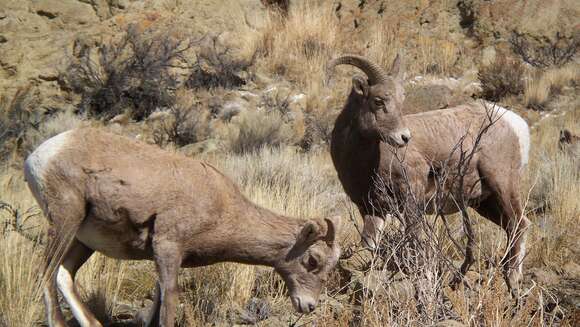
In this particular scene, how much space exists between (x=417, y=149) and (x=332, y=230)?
5.47 feet

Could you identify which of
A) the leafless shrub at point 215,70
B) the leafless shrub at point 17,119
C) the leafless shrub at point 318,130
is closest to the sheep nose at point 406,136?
the leafless shrub at point 318,130

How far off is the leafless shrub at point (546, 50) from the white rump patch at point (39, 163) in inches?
494

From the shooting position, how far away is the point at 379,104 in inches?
272

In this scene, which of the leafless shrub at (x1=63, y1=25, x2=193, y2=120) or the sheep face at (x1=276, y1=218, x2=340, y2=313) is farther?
the leafless shrub at (x1=63, y1=25, x2=193, y2=120)

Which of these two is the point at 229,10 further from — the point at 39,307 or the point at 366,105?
the point at 39,307

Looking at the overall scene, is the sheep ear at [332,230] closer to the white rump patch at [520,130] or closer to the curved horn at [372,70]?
the curved horn at [372,70]

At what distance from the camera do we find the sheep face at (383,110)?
660 centimetres

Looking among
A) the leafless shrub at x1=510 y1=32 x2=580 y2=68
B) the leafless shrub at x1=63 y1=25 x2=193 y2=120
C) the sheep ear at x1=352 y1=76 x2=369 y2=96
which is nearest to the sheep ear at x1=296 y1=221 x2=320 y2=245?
the sheep ear at x1=352 y1=76 x2=369 y2=96

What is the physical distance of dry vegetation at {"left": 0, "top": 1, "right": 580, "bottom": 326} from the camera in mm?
4781

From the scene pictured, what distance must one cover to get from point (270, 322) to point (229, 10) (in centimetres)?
1106

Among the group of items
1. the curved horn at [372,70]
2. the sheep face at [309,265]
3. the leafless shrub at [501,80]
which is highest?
the curved horn at [372,70]

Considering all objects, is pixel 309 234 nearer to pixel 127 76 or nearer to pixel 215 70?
pixel 127 76

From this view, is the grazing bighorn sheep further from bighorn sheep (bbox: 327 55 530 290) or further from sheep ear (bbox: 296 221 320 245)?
bighorn sheep (bbox: 327 55 530 290)

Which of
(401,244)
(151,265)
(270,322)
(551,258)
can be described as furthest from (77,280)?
(551,258)
